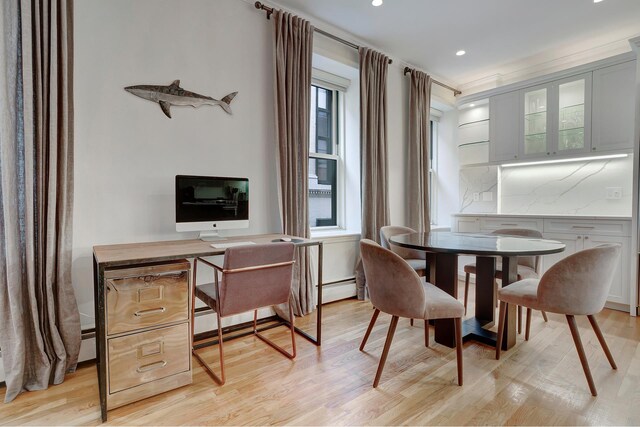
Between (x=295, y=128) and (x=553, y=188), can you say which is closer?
(x=295, y=128)

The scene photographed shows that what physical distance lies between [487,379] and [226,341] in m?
1.79

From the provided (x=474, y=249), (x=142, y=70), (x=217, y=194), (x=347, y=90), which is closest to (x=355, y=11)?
(x=347, y=90)

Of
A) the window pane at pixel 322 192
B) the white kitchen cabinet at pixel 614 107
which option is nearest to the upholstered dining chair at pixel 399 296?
the window pane at pixel 322 192

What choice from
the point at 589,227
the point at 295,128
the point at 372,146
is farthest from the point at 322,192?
the point at 589,227

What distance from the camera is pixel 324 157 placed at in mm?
3713

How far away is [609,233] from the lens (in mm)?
3121

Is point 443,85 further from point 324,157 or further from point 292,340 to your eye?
point 292,340

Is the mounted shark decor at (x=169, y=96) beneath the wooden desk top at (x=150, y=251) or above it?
above

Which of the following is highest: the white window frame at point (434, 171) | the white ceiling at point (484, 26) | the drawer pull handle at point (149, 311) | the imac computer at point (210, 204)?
the white ceiling at point (484, 26)

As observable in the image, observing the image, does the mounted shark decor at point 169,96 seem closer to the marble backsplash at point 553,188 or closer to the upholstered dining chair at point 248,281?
the upholstered dining chair at point 248,281

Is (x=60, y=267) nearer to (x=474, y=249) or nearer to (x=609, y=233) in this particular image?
(x=474, y=249)

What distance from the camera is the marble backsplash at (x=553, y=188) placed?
137 inches

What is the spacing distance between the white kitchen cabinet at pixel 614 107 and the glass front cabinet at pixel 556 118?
0.07 meters

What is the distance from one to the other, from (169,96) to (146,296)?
4.81ft
